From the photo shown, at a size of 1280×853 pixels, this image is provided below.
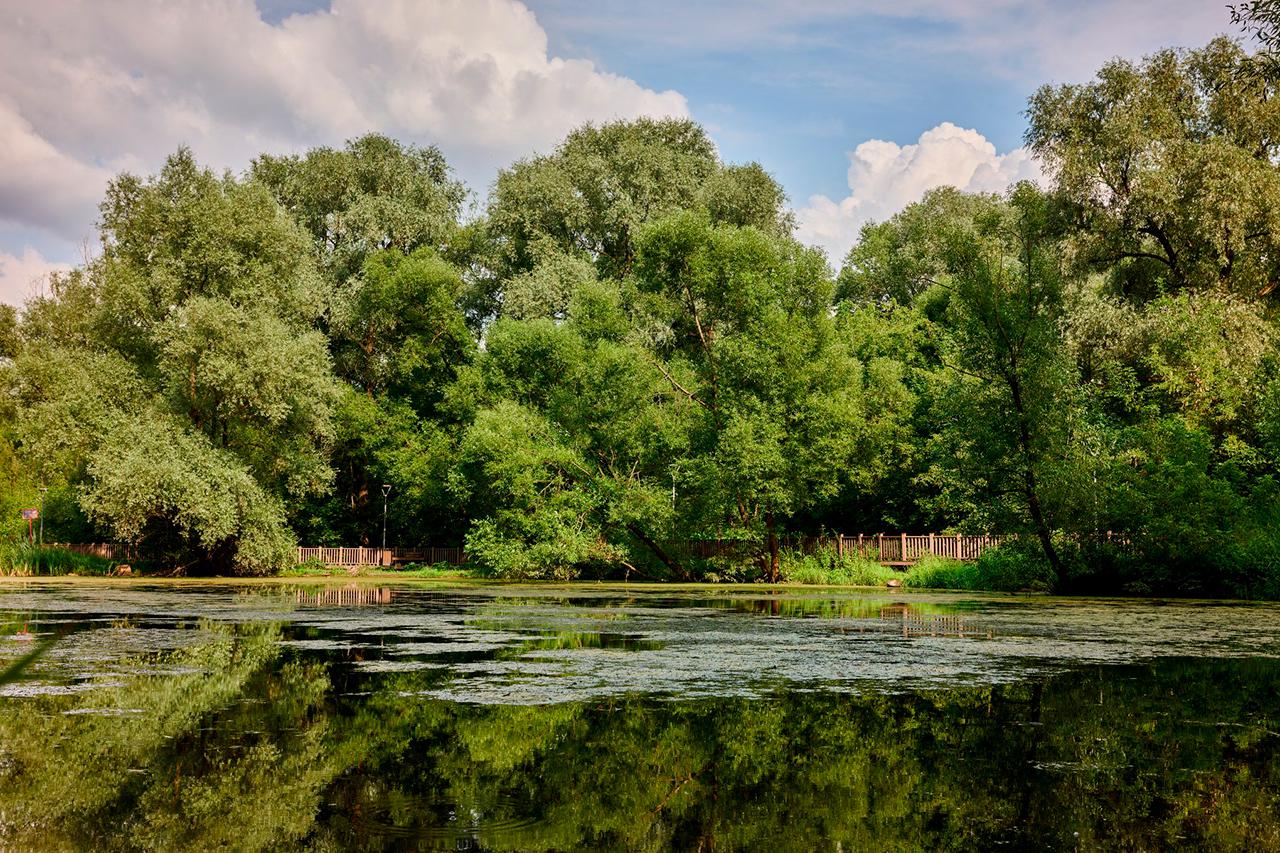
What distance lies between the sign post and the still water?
3389 cm

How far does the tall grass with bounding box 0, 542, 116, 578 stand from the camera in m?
38.8

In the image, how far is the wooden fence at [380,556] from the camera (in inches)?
1967

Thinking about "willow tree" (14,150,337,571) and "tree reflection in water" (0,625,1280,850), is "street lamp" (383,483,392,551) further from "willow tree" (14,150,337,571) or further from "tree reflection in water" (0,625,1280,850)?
"tree reflection in water" (0,625,1280,850)

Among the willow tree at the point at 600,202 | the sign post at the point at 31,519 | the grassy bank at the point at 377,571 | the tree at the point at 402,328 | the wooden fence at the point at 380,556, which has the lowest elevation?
the grassy bank at the point at 377,571

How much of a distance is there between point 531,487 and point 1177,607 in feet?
79.1

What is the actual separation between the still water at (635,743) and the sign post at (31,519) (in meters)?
33.9

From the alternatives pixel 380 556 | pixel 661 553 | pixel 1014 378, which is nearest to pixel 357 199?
pixel 380 556

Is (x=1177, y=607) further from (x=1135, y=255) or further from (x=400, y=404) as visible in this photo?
(x=400, y=404)

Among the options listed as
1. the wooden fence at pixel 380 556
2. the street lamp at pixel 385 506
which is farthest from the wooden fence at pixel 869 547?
the street lamp at pixel 385 506

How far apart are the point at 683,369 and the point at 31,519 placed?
97.4ft

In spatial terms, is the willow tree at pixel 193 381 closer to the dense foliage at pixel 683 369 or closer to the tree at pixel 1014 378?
the dense foliage at pixel 683 369

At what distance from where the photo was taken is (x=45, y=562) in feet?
132

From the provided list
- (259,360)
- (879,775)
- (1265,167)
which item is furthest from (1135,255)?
(879,775)

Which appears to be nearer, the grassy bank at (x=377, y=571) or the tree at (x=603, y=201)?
the grassy bank at (x=377, y=571)
